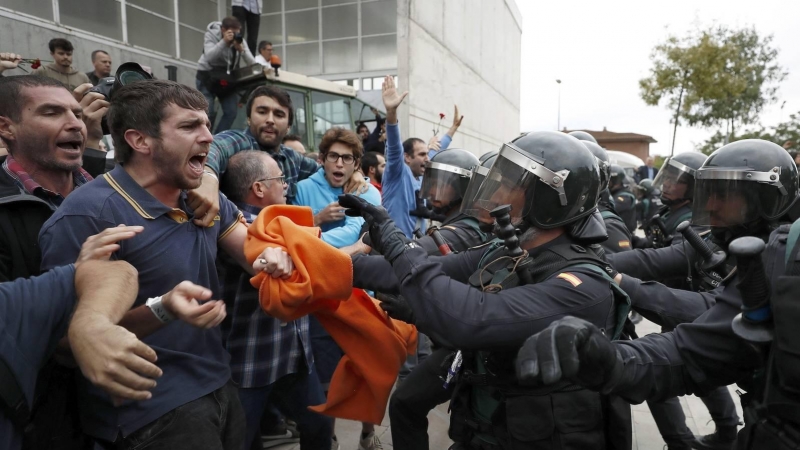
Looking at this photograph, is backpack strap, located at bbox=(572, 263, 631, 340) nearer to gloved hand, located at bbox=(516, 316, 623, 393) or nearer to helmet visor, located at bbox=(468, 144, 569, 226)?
helmet visor, located at bbox=(468, 144, 569, 226)

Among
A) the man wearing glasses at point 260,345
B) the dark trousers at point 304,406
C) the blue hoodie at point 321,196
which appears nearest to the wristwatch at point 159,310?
the man wearing glasses at point 260,345

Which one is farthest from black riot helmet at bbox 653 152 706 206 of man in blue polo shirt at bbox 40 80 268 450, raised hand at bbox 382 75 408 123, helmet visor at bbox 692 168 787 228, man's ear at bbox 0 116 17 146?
Answer: man's ear at bbox 0 116 17 146

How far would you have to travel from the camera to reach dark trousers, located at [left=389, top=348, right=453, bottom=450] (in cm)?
297

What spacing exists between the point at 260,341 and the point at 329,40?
1393cm

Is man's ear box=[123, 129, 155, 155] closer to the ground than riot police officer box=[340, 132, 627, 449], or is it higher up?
higher up

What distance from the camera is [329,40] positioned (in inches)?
598

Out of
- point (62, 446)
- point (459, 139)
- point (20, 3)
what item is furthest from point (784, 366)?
point (459, 139)

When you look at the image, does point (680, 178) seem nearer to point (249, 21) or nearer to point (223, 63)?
point (223, 63)

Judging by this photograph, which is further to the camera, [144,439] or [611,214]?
[611,214]

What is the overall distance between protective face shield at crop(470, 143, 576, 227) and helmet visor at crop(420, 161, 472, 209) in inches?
58.3

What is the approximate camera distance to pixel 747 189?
2748mm

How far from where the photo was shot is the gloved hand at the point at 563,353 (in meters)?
1.34

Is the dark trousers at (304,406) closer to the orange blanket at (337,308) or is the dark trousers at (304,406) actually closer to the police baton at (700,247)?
the orange blanket at (337,308)

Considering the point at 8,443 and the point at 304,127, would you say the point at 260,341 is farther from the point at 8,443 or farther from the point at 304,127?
the point at 304,127
